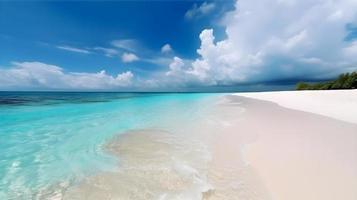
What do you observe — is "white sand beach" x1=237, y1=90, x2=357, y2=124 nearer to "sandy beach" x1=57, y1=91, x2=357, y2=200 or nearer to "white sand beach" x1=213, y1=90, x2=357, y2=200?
"white sand beach" x1=213, y1=90, x2=357, y2=200

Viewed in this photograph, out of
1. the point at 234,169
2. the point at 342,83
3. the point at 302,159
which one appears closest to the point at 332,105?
the point at 302,159

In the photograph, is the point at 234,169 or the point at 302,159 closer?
the point at 234,169

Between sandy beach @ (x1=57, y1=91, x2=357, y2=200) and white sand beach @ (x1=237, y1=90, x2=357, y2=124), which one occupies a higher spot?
white sand beach @ (x1=237, y1=90, x2=357, y2=124)

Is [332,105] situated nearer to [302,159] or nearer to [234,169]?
[302,159]

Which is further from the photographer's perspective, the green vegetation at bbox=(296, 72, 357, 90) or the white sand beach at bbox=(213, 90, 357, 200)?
the green vegetation at bbox=(296, 72, 357, 90)

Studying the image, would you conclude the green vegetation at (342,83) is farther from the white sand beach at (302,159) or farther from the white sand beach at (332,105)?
the white sand beach at (302,159)

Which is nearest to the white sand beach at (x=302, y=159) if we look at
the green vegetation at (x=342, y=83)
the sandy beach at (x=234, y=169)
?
the sandy beach at (x=234, y=169)

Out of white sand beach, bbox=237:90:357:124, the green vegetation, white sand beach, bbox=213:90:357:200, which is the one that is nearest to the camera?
white sand beach, bbox=213:90:357:200

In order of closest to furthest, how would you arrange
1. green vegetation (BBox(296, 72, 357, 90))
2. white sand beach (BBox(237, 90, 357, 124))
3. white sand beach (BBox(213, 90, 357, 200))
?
white sand beach (BBox(213, 90, 357, 200)) → white sand beach (BBox(237, 90, 357, 124)) → green vegetation (BBox(296, 72, 357, 90))

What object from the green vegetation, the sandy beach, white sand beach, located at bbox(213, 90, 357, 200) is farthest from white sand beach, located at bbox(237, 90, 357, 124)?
the green vegetation

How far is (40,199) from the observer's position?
282cm

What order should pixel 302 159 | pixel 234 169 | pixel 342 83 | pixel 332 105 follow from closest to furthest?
pixel 234 169, pixel 302 159, pixel 332 105, pixel 342 83

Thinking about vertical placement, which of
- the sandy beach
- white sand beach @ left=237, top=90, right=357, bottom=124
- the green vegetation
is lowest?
the sandy beach

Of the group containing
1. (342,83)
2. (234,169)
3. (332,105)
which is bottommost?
(234,169)
